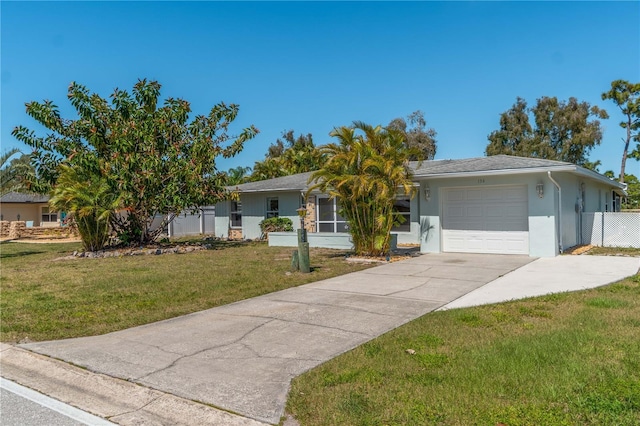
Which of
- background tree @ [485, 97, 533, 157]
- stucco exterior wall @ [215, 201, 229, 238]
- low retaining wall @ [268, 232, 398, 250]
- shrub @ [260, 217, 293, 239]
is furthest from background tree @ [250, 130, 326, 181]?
background tree @ [485, 97, 533, 157]

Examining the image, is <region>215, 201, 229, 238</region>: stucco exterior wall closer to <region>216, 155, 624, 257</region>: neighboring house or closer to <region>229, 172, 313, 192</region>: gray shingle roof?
<region>229, 172, 313, 192</region>: gray shingle roof

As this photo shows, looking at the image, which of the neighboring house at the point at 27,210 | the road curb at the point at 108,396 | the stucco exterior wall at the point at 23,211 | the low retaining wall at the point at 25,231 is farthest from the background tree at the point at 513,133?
the road curb at the point at 108,396

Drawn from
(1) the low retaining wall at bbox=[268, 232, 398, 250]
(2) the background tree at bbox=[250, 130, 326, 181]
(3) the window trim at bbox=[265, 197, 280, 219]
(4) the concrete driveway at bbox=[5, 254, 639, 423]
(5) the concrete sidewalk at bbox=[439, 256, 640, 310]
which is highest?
(2) the background tree at bbox=[250, 130, 326, 181]

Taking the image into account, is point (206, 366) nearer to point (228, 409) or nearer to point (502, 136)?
point (228, 409)

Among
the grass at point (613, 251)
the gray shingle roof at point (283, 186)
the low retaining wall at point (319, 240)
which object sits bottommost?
the grass at point (613, 251)

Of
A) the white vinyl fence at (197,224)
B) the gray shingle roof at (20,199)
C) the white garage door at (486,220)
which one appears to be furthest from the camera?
the gray shingle roof at (20,199)

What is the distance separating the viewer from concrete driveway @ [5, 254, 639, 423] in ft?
14.7

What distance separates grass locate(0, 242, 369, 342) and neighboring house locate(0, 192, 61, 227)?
24568mm

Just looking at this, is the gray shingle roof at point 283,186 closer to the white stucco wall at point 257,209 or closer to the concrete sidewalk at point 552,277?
the white stucco wall at point 257,209

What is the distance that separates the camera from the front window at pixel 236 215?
2506 centimetres

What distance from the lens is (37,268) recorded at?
14062 millimetres

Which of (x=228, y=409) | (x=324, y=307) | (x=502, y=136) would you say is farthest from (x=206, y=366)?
(x=502, y=136)

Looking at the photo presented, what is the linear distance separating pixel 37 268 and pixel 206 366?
11.6 metres

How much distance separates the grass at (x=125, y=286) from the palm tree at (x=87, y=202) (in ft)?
5.96
